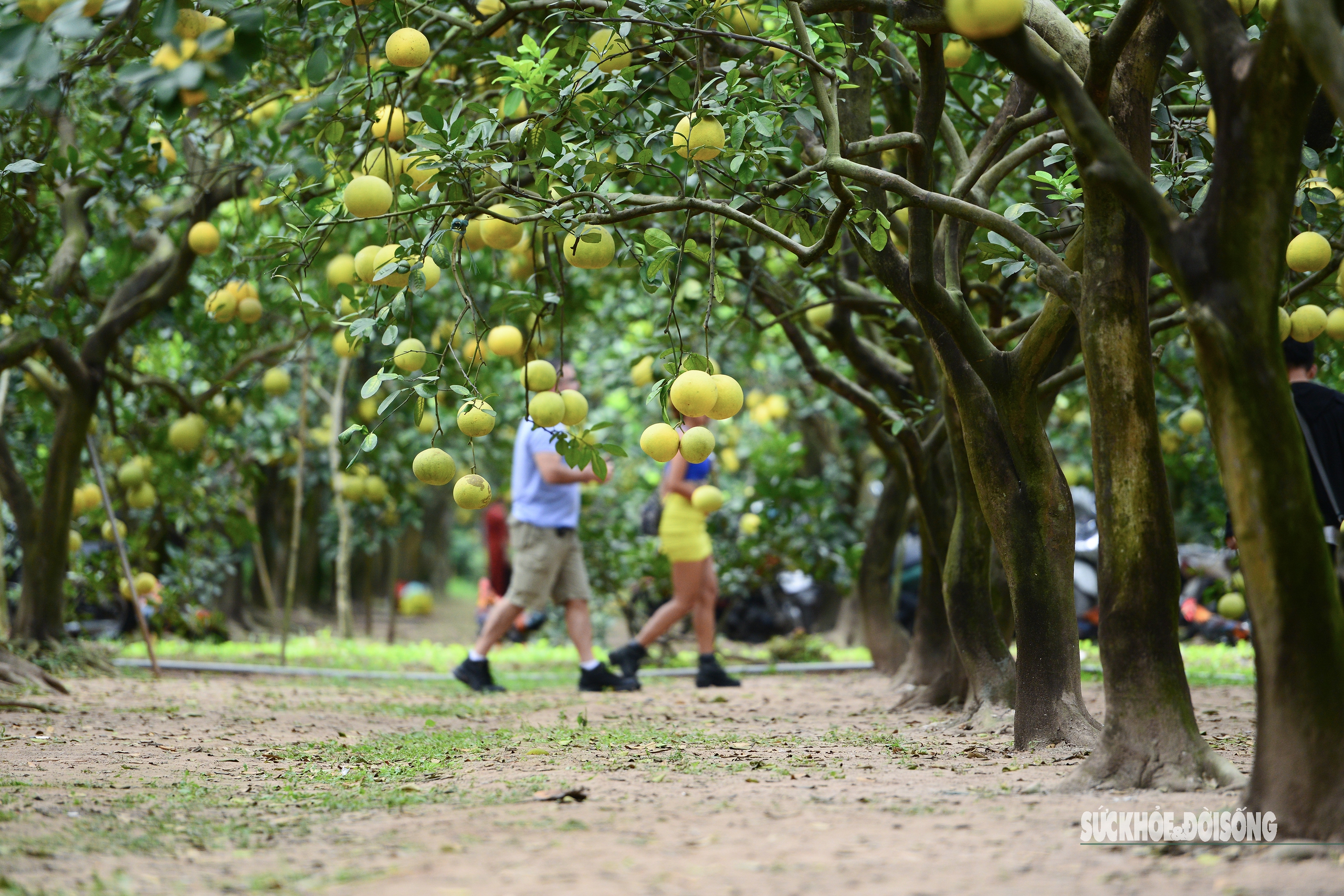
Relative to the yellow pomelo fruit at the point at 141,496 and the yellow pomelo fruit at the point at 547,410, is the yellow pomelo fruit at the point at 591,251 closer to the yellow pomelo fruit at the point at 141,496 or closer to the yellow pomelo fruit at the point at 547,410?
the yellow pomelo fruit at the point at 547,410

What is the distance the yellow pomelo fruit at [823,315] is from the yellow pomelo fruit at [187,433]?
404 centimetres

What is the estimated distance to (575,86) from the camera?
141 inches

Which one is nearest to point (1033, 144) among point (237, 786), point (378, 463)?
point (237, 786)

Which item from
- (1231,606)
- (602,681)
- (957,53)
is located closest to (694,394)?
(957,53)

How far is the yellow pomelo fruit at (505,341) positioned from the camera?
15.5 ft

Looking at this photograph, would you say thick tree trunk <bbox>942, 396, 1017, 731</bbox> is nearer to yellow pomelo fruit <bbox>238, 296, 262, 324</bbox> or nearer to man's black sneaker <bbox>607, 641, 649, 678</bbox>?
man's black sneaker <bbox>607, 641, 649, 678</bbox>

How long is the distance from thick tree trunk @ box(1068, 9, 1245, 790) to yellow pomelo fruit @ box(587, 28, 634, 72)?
1.55 m

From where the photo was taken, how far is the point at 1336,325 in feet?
14.5

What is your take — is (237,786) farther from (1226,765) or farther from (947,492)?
(947,492)

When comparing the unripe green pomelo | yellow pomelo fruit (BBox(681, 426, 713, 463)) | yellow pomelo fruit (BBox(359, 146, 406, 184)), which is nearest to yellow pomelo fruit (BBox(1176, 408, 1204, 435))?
the unripe green pomelo

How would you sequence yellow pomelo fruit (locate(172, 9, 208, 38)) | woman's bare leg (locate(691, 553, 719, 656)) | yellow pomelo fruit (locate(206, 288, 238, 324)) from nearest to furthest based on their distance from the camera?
yellow pomelo fruit (locate(172, 9, 208, 38)) < yellow pomelo fruit (locate(206, 288, 238, 324)) < woman's bare leg (locate(691, 553, 719, 656))

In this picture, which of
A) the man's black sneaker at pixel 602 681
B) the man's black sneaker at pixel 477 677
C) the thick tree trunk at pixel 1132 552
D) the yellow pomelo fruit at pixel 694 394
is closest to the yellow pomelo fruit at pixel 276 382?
the man's black sneaker at pixel 477 677

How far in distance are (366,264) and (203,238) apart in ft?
6.65

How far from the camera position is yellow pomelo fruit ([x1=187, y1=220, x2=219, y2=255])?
562cm
